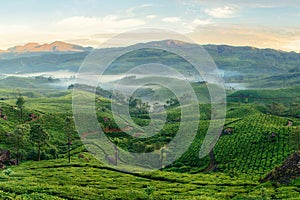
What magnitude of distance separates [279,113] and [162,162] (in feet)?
352

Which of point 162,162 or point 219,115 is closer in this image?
point 162,162

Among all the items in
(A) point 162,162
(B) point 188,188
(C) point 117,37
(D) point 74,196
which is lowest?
(A) point 162,162

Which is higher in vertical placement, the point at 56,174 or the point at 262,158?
the point at 56,174

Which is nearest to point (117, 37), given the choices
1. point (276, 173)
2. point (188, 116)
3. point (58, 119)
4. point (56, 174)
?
point (56, 174)

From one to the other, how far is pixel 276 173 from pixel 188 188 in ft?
58.9

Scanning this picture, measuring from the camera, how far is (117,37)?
65812 millimetres

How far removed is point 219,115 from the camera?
185 m

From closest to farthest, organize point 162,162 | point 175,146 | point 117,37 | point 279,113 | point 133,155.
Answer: point 117,37
point 162,162
point 133,155
point 175,146
point 279,113

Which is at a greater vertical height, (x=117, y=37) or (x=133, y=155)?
(x=117, y=37)

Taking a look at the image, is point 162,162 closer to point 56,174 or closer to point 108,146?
point 108,146

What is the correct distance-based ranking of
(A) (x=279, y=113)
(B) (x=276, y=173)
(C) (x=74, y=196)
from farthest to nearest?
(A) (x=279, y=113) < (B) (x=276, y=173) < (C) (x=74, y=196)

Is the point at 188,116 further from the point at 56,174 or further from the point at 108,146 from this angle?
the point at 56,174

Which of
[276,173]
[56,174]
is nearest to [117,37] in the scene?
[56,174]

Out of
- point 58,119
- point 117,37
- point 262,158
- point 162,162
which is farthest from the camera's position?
point 58,119
